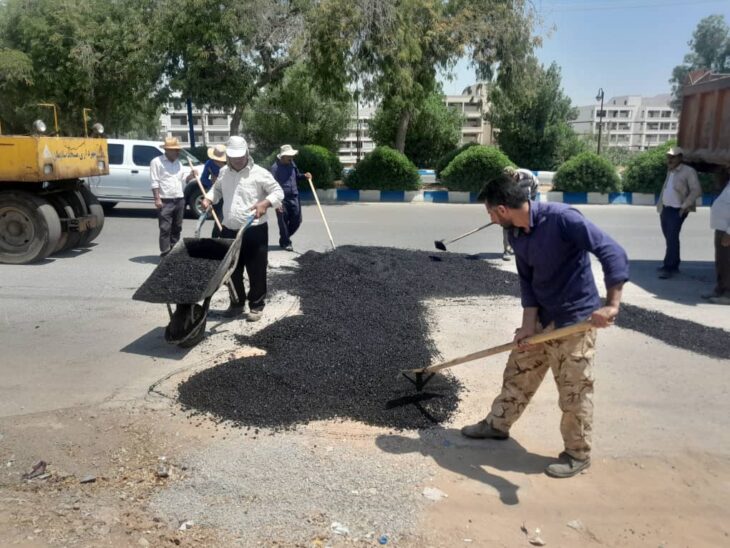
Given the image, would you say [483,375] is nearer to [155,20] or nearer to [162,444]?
[162,444]

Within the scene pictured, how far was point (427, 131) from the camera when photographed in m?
25.3

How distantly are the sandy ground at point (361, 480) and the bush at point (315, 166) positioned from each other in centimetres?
1461

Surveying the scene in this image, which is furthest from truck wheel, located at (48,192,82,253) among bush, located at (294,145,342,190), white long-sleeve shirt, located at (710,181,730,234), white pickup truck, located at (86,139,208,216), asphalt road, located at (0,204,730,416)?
bush, located at (294,145,342,190)

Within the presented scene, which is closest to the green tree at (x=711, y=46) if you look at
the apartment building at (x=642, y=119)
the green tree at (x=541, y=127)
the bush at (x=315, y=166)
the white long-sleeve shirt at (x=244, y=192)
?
the green tree at (x=541, y=127)

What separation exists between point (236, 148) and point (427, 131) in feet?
66.2

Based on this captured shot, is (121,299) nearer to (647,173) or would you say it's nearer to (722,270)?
(722,270)

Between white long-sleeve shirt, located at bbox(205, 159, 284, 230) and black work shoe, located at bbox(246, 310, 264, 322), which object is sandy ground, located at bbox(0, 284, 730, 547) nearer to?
black work shoe, located at bbox(246, 310, 264, 322)

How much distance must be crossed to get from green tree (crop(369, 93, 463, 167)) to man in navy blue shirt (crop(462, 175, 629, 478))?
21153 mm

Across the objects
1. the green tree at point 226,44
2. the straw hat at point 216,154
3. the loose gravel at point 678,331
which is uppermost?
the green tree at point 226,44

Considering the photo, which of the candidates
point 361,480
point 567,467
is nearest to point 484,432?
point 567,467

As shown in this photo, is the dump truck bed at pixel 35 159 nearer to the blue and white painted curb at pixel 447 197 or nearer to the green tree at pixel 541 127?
the blue and white painted curb at pixel 447 197

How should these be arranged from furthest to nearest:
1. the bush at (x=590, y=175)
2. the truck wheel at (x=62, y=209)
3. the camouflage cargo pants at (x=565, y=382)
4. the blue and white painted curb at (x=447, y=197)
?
the blue and white painted curb at (x=447, y=197) → the bush at (x=590, y=175) → the truck wheel at (x=62, y=209) → the camouflage cargo pants at (x=565, y=382)

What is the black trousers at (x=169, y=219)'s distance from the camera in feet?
29.0

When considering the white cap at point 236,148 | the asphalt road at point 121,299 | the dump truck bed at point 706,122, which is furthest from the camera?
the dump truck bed at point 706,122
